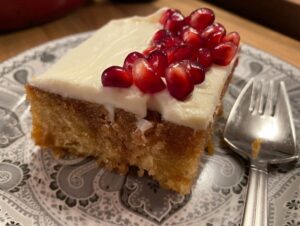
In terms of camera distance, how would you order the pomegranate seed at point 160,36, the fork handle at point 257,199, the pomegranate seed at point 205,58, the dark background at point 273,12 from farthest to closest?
1. the dark background at point 273,12
2. the pomegranate seed at point 160,36
3. the pomegranate seed at point 205,58
4. the fork handle at point 257,199

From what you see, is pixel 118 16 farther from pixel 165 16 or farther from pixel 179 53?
pixel 179 53

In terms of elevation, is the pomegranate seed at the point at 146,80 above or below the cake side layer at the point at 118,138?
Answer: above

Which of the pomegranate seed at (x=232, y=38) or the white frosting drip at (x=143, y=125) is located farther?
the pomegranate seed at (x=232, y=38)

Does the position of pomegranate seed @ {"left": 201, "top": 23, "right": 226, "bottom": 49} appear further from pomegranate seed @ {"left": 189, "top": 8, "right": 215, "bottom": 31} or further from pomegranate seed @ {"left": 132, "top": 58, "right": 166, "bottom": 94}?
pomegranate seed @ {"left": 132, "top": 58, "right": 166, "bottom": 94}

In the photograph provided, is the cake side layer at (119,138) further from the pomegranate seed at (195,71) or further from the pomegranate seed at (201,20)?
the pomegranate seed at (201,20)

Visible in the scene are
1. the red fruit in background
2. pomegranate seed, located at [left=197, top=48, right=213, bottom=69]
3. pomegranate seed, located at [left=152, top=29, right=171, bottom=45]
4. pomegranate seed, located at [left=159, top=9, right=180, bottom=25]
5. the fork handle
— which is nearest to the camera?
the fork handle

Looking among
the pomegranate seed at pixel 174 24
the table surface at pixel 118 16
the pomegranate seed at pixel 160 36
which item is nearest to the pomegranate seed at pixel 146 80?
the pomegranate seed at pixel 160 36

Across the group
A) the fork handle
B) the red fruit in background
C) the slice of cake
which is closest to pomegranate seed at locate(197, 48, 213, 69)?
the slice of cake
